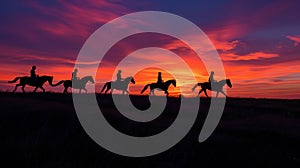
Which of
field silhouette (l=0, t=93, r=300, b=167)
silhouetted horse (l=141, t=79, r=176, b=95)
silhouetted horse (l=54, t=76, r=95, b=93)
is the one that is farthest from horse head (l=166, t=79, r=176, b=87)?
field silhouette (l=0, t=93, r=300, b=167)

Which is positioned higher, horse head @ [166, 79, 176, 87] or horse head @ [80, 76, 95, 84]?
horse head @ [80, 76, 95, 84]

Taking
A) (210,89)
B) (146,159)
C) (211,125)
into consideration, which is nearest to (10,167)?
(146,159)

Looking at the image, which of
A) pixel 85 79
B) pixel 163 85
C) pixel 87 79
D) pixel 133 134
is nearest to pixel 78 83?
pixel 85 79

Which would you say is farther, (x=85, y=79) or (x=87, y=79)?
(x=87, y=79)

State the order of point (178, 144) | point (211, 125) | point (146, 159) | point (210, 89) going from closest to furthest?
point (146, 159) → point (178, 144) → point (211, 125) → point (210, 89)

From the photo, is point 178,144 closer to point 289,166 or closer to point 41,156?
point 289,166

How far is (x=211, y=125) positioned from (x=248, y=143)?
16.1 ft

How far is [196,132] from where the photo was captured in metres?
19.4

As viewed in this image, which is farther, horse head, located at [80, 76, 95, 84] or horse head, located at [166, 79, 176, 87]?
horse head, located at [80, 76, 95, 84]

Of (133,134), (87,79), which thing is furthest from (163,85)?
(133,134)

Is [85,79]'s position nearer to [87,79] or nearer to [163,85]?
[87,79]

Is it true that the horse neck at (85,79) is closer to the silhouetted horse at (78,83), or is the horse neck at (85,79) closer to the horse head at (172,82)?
the silhouetted horse at (78,83)

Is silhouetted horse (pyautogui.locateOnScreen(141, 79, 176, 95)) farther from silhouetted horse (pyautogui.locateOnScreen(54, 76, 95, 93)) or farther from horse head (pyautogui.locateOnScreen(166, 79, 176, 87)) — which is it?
silhouetted horse (pyautogui.locateOnScreen(54, 76, 95, 93))

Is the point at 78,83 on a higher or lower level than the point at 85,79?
lower
